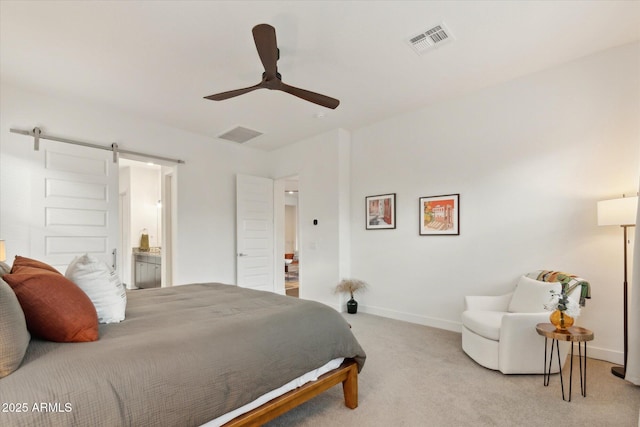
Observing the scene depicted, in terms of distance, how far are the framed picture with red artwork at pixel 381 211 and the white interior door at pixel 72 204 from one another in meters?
3.41

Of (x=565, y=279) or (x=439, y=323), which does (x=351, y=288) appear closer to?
(x=439, y=323)

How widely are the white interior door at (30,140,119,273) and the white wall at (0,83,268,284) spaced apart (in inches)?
4.6

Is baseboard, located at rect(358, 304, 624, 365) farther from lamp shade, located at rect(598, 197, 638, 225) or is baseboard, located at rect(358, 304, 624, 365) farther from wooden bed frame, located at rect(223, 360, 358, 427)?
wooden bed frame, located at rect(223, 360, 358, 427)

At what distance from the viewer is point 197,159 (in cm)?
474

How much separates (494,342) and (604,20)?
2.69 meters

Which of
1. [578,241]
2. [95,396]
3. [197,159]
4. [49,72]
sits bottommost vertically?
[95,396]

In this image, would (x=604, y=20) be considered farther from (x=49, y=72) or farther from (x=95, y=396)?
(x=49, y=72)

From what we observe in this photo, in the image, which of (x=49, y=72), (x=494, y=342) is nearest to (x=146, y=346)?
(x=494, y=342)

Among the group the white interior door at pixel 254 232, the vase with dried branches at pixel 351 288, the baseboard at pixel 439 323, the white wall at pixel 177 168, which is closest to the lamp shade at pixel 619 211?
the baseboard at pixel 439 323

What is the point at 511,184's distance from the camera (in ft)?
10.8

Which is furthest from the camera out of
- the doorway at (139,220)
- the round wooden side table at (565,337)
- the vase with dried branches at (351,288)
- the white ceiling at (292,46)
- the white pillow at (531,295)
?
the doorway at (139,220)

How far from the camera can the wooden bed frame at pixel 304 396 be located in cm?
149

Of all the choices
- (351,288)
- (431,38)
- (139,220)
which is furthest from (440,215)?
(139,220)

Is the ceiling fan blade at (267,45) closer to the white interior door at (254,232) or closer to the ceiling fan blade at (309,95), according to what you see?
the ceiling fan blade at (309,95)
